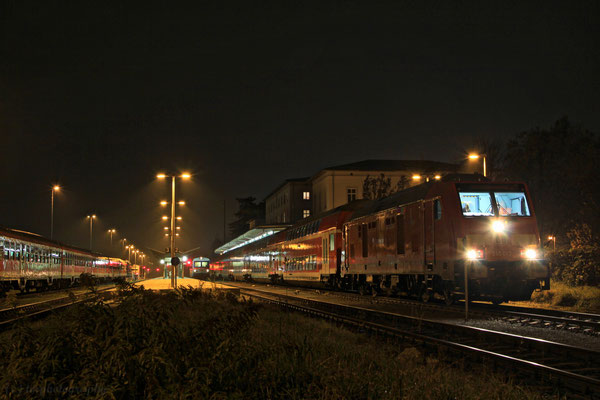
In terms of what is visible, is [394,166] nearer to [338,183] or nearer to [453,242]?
[338,183]

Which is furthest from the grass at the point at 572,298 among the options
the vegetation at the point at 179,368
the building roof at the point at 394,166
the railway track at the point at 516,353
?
the building roof at the point at 394,166

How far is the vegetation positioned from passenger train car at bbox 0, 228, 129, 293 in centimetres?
1362

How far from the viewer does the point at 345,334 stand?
43.6 ft

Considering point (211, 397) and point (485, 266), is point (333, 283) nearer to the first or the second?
point (485, 266)

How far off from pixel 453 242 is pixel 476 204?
1452 millimetres

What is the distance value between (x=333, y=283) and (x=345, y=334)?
759 inches

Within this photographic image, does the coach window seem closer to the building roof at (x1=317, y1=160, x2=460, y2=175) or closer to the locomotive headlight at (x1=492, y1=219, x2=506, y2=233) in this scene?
the locomotive headlight at (x1=492, y1=219, x2=506, y2=233)

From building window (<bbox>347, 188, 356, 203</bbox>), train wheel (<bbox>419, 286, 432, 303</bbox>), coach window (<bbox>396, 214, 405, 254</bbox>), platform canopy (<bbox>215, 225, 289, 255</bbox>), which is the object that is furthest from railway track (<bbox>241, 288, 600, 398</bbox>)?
building window (<bbox>347, 188, 356, 203</bbox>)

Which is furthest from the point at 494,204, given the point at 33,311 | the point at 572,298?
the point at 33,311

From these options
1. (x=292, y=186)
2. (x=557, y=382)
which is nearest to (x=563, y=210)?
(x=557, y=382)

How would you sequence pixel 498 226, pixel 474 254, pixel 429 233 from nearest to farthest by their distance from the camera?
pixel 474 254
pixel 498 226
pixel 429 233

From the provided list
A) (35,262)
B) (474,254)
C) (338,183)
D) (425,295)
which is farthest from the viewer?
(338,183)

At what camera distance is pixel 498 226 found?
59.6 ft

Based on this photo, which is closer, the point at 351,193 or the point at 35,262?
the point at 35,262
